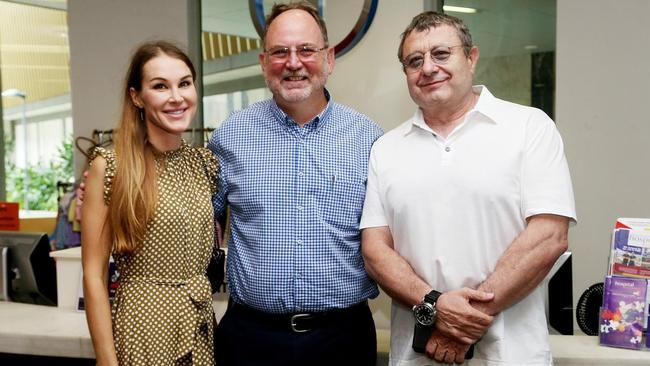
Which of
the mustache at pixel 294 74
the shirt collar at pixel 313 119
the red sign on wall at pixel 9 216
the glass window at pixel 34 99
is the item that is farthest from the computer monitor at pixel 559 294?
the glass window at pixel 34 99

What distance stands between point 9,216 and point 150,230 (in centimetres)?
200

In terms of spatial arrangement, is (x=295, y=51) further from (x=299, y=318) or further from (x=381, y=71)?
(x=381, y=71)

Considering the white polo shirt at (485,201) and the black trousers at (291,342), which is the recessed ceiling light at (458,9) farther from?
the black trousers at (291,342)

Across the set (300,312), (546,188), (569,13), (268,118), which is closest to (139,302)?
(300,312)

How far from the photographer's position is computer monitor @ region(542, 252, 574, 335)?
213cm

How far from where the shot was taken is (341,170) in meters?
1.97

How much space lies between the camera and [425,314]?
5.69ft

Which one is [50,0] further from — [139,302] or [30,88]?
[139,302]

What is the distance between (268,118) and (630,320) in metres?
1.33

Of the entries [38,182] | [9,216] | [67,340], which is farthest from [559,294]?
[38,182]

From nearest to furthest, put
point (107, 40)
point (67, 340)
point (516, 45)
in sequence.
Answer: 1. point (67, 340)
2. point (516, 45)
3. point (107, 40)

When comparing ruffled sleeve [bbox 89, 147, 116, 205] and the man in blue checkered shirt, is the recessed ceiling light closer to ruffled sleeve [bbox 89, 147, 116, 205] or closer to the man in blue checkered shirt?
the man in blue checkered shirt

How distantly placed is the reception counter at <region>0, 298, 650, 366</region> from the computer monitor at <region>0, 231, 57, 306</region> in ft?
0.21

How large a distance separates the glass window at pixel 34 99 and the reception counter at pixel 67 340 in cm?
421
